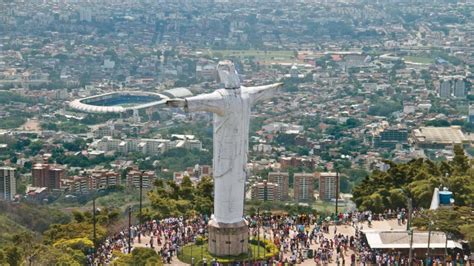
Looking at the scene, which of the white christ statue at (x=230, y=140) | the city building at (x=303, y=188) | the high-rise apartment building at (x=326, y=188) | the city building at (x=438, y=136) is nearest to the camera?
the white christ statue at (x=230, y=140)

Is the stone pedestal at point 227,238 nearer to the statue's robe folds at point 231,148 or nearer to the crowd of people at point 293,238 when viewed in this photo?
the statue's robe folds at point 231,148

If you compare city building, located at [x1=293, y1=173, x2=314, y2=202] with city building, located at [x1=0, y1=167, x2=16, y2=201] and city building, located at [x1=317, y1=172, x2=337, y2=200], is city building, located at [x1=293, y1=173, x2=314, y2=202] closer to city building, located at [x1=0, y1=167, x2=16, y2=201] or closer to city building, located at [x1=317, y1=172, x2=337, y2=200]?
city building, located at [x1=317, y1=172, x2=337, y2=200]

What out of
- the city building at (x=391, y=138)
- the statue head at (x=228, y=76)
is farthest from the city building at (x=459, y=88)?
the statue head at (x=228, y=76)

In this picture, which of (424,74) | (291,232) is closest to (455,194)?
(291,232)

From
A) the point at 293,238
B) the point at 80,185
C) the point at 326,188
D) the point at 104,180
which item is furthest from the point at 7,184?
the point at 293,238

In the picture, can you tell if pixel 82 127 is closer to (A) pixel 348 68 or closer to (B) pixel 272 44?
(A) pixel 348 68

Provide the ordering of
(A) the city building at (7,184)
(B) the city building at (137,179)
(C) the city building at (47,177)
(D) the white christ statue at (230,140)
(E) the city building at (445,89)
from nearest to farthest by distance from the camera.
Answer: (D) the white christ statue at (230,140), (A) the city building at (7,184), (B) the city building at (137,179), (C) the city building at (47,177), (E) the city building at (445,89)
